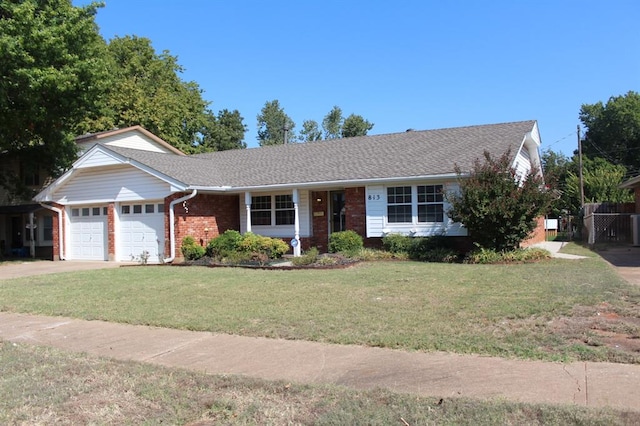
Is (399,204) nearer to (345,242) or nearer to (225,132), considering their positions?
(345,242)

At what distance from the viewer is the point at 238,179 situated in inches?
816

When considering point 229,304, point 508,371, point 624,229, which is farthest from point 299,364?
point 624,229

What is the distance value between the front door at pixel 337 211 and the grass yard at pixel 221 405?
14605 mm

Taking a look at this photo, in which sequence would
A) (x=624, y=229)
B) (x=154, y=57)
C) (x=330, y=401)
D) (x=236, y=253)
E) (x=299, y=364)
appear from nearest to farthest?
(x=330, y=401), (x=299, y=364), (x=236, y=253), (x=624, y=229), (x=154, y=57)

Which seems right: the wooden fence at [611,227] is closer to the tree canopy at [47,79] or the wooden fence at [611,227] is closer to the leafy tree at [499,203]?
the leafy tree at [499,203]

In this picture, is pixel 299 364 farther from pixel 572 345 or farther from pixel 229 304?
pixel 229 304

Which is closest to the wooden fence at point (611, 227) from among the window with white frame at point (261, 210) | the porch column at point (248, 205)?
the window with white frame at point (261, 210)

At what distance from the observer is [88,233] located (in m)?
21.7

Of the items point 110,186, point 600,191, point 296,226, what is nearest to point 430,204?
point 296,226

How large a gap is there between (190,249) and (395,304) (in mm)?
11242

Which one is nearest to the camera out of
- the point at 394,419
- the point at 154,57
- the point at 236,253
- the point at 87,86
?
the point at 394,419

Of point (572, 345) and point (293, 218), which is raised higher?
point (293, 218)

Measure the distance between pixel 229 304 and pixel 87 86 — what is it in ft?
49.2

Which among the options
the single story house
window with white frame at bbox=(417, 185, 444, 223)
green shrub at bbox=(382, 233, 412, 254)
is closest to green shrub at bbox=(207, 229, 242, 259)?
the single story house
